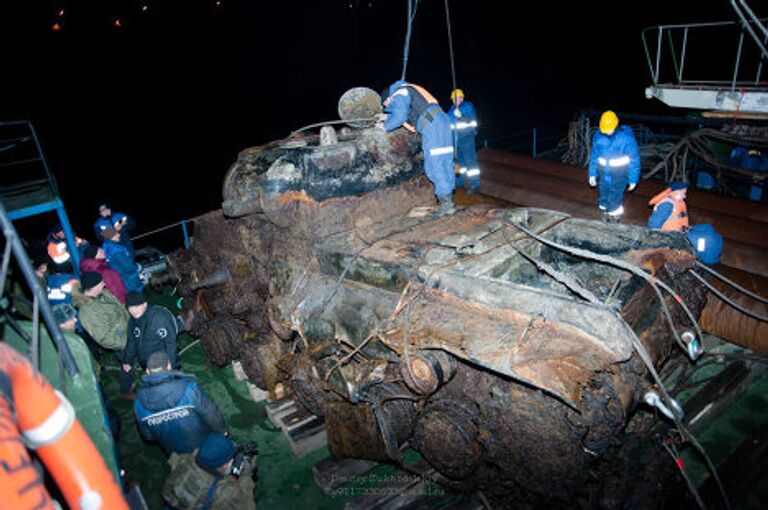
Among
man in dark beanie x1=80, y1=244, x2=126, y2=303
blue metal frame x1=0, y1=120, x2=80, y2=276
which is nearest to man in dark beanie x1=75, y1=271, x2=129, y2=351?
man in dark beanie x1=80, y1=244, x2=126, y2=303

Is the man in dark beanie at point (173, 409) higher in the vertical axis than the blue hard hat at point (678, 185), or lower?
lower

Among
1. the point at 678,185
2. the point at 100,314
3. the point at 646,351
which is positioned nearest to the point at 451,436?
the point at 646,351

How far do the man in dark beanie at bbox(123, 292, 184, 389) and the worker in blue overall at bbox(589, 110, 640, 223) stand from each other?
6095 mm

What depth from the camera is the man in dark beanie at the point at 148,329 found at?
547 cm

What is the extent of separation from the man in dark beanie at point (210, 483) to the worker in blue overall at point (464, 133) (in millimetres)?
6896

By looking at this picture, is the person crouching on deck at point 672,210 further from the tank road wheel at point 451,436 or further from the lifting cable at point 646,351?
the tank road wheel at point 451,436

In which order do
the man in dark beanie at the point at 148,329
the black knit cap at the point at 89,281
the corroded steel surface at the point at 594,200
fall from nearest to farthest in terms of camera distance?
the man in dark beanie at the point at 148,329 → the black knit cap at the point at 89,281 → the corroded steel surface at the point at 594,200

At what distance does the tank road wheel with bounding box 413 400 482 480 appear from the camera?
388 cm

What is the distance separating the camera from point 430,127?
5688 mm

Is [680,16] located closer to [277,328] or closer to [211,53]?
[277,328]

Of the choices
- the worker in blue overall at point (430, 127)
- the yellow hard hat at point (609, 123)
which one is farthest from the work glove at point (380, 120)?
the yellow hard hat at point (609, 123)

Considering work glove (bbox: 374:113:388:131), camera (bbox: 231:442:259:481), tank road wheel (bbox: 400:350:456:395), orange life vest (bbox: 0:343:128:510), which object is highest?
work glove (bbox: 374:113:388:131)

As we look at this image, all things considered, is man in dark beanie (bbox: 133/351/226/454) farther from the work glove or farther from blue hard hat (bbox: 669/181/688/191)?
blue hard hat (bbox: 669/181/688/191)

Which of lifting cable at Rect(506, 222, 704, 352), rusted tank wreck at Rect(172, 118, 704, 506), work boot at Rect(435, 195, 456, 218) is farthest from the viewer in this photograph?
work boot at Rect(435, 195, 456, 218)
